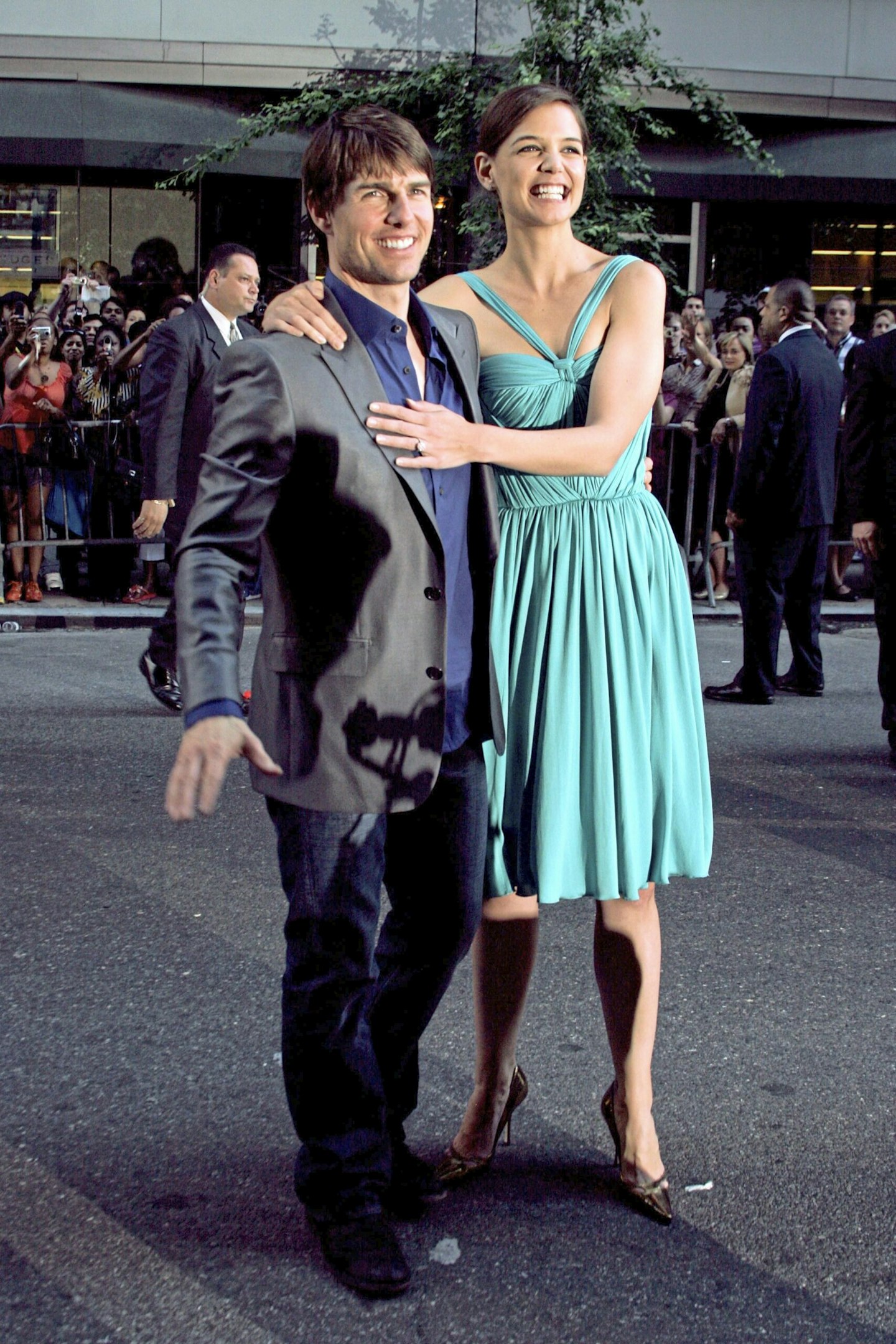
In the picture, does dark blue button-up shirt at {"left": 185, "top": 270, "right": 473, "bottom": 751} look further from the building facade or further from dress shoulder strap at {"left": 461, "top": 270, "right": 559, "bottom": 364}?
the building facade

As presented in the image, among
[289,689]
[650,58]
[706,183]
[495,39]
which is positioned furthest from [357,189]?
[706,183]

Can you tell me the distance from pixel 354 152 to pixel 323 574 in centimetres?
71

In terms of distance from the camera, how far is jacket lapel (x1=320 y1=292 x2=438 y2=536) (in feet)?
8.63

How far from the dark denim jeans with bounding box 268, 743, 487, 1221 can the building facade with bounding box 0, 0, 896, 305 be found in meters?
15.2

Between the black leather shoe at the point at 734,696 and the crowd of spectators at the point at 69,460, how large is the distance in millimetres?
4666

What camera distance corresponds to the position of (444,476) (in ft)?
9.18

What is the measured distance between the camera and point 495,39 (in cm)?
1634

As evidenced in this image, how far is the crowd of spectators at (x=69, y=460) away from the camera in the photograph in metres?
11.3

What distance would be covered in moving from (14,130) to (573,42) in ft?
20.2

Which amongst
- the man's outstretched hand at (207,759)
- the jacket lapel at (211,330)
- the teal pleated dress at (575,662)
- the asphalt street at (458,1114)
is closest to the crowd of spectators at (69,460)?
the jacket lapel at (211,330)

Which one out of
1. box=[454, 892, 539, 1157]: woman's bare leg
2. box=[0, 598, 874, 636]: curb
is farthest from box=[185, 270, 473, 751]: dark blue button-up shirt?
box=[0, 598, 874, 636]: curb

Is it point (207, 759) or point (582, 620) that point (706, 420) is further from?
point (207, 759)

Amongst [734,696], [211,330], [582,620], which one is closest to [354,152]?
[582,620]

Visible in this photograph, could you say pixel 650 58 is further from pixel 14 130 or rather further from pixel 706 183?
pixel 14 130
